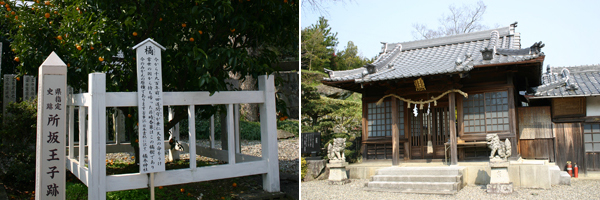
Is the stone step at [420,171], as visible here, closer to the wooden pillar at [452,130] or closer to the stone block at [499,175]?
the wooden pillar at [452,130]

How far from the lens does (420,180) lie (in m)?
6.74

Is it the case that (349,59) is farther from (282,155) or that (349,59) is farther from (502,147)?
(502,147)

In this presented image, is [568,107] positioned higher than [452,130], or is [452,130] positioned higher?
[568,107]

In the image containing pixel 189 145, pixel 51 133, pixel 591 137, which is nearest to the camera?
pixel 51 133

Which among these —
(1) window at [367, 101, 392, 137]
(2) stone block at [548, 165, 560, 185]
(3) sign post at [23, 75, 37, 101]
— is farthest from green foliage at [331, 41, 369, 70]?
(3) sign post at [23, 75, 37, 101]

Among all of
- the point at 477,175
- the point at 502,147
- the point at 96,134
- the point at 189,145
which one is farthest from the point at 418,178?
the point at 96,134

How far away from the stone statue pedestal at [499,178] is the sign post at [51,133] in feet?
18.8

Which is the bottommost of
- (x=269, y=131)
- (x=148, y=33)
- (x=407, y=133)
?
(x=407, y=133)

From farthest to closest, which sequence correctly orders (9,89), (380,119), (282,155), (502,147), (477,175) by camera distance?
(380,119) → (282,155) → (9,89) → (477,175) → (502,147)

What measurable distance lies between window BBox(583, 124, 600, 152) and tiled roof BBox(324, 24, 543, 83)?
195cm

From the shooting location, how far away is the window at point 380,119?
29.1ft

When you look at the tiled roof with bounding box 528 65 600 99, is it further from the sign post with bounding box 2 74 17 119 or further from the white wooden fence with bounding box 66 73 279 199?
the sign post with bounding box 2 74 17 119

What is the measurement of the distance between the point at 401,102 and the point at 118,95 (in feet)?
21.2

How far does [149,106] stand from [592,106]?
7552 millimetres
